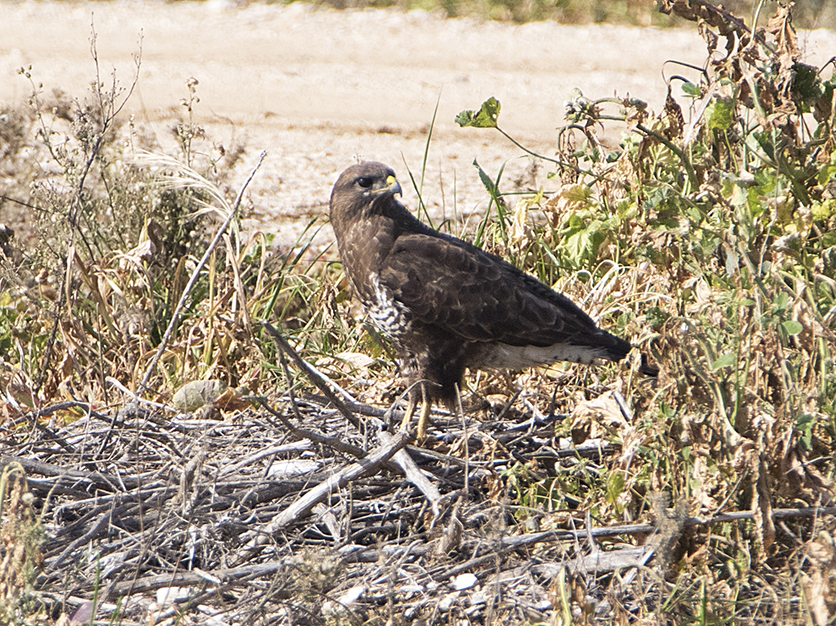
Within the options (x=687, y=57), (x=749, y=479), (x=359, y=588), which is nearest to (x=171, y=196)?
(x=359, y=588)

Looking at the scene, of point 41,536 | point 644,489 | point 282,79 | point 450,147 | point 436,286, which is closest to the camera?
point 41,536

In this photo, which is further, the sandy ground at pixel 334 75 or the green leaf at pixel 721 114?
the sandy ground at pixel 334 75

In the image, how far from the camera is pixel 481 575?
270 cm

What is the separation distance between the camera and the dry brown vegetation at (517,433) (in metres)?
2.53

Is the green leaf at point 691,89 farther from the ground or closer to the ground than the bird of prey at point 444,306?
farther from the ground

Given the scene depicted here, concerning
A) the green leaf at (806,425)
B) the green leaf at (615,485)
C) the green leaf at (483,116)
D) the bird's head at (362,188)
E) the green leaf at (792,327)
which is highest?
the green leaf at (483,116)

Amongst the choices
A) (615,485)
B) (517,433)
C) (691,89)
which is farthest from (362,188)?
(615,485)

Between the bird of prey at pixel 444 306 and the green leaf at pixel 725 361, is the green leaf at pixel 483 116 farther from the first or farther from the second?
the green leaf at pixel 725 361

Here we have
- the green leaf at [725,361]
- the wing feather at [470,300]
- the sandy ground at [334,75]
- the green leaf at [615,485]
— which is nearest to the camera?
the green leaf at [725,361]

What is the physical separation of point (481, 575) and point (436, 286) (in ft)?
3.74

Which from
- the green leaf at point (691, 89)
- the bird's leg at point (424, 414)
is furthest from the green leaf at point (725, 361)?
the bird's leg at point (424, 414)

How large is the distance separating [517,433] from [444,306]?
22.2 inches

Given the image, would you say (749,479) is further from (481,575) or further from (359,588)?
(359,588)

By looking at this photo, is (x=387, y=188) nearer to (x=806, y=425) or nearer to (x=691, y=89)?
(x=691, y=89)
